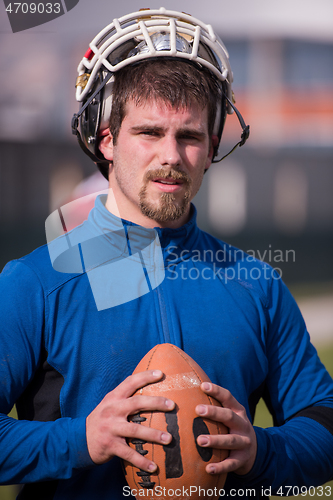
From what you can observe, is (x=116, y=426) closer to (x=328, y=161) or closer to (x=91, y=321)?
(x=91, y=321)

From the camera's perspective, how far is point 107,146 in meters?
1.91

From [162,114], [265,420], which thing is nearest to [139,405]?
[162,114]

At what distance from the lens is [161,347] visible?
1461 mm

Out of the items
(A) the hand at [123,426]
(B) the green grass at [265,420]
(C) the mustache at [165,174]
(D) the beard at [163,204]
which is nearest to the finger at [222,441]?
(A) the hand at [123,426]

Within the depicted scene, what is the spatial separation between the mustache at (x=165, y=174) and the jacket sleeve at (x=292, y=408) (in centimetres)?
59

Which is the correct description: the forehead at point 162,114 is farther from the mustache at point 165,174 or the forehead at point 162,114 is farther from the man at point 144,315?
the mustache at point 165,174

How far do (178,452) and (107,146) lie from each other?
1.22 metres

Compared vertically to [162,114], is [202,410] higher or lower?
lower

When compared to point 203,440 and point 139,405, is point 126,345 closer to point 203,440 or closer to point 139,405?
point 139,405

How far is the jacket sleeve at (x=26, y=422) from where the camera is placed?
1362 millimetres

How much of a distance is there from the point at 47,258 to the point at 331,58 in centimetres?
2318

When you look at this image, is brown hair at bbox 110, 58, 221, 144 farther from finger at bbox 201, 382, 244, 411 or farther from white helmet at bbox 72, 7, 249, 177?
finger at bbox 201, 382, 244, 411

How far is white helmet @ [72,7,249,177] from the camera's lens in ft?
5.83

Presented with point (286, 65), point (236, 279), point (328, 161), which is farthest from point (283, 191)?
point (236, 279)
